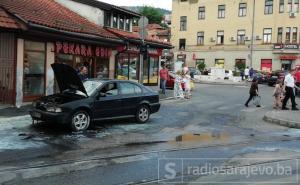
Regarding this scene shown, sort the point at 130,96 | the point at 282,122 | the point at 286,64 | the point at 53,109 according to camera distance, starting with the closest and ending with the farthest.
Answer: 1. the point at 53,109
2. the point at 130,96
3. the point at 282,122
4. the point at 286,64

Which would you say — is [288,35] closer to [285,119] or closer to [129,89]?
[285,119]

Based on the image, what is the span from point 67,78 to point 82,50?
738 centimetres

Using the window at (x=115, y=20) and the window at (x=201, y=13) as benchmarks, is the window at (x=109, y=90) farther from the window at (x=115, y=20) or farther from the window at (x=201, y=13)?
the window at (x=201, y=13)

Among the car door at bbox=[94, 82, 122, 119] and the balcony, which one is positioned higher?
the balcony

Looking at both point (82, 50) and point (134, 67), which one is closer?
point (82, 50)

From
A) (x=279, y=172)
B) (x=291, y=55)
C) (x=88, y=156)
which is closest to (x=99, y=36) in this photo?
(x=88, y=156)

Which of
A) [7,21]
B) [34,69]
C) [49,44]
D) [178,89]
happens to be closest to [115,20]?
[178,89]

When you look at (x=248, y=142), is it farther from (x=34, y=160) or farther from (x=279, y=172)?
(x=34, y=160)

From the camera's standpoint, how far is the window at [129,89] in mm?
14250

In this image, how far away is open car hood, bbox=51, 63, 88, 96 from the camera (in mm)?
12945

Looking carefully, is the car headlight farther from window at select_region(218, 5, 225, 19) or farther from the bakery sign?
window at select_region(218, 5, 225, 19)

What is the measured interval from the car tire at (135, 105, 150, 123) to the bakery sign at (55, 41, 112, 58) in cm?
573

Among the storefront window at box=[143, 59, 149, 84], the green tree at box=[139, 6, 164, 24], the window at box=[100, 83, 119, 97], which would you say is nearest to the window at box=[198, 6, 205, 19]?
the green tree at box=[139, 6, 164, 24]

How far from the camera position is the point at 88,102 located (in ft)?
42.1
